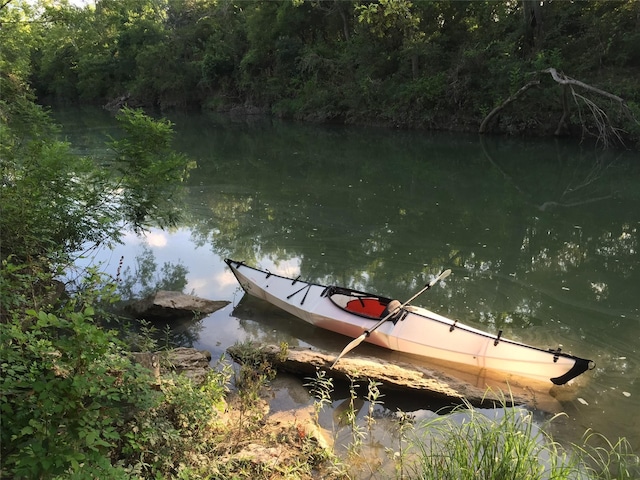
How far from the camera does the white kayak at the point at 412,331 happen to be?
16.2ft

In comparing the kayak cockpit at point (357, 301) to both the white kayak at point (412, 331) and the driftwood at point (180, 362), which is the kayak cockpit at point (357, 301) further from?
the driftwood at point (180, 362)

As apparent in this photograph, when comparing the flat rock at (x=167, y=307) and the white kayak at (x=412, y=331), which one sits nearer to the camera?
the white kayak at (x=412, y=331)

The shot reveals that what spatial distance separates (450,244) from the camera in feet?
30.6

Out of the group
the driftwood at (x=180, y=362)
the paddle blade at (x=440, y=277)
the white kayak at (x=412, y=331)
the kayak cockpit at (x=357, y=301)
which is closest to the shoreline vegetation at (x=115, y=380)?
the driftwood at (x=180, y=362)

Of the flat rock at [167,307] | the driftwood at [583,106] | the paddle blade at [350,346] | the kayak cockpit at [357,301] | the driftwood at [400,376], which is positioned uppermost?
the driftwood at [583,106]

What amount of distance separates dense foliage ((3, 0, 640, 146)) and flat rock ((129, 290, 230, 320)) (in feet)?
17.7

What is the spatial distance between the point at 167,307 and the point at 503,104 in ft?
61.2

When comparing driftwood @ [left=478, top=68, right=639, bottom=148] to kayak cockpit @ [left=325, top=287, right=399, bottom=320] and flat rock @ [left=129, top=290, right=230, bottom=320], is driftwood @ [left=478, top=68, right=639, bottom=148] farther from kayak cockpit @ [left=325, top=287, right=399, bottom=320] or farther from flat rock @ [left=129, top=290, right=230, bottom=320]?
flat rock @ [left=129, top=290, right=230, bottom=320]

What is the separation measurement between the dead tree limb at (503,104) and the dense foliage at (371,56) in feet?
1.20

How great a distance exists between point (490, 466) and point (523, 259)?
658cm

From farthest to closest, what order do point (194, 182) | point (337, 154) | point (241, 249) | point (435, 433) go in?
point (337, 154)
point (194, 182)
point (241, 249)
point (435, 433)

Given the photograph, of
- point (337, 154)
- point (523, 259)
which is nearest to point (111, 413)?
point (523, 259)

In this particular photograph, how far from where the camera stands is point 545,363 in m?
4.87

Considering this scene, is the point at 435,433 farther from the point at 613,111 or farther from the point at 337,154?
the point at 613,111
